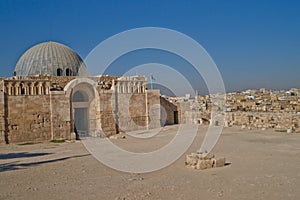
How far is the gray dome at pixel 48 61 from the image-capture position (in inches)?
802

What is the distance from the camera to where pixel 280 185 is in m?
6.59

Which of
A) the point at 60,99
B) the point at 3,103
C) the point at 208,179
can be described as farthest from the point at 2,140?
the point at 208,179

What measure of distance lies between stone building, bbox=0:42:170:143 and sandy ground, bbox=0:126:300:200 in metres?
4.69

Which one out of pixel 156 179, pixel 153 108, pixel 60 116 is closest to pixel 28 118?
pixel 60 116

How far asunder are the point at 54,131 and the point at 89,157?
6.34 m

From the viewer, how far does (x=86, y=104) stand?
752 inches

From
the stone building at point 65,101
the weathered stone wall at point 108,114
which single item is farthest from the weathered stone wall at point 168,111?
the weathered stone wall at point 108,114

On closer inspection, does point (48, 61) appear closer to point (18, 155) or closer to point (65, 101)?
point (65, 101)

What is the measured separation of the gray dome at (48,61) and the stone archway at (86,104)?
7.60 ft

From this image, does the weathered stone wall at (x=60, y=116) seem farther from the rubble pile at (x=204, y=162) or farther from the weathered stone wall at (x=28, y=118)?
the rubble pile at (x=204, y=162)

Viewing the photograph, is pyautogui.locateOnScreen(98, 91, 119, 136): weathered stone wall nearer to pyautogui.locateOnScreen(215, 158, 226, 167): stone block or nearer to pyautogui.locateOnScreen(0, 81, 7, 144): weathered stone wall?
pyautogui.locateOnScreen(0, 81, 7, 144): weathered stone wall

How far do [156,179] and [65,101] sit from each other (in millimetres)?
10855

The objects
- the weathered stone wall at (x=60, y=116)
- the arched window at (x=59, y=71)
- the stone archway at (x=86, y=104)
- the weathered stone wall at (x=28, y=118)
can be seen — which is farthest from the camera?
the arched window at (x=59, y=71)

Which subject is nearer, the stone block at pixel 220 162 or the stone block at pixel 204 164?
the stone block at pixel 204 164
